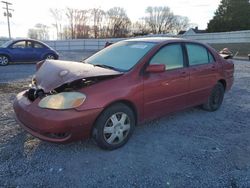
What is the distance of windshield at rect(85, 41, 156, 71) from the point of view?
4.27 meters

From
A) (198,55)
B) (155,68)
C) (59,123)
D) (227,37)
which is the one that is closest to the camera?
(59,123)

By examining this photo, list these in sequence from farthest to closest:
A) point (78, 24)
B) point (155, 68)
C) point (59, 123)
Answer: point (78, 24) → point (155, 68) → point (59, 123)

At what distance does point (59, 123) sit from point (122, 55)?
1734 millimetres

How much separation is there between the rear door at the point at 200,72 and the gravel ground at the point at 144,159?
21.8 inches

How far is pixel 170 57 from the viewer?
4.71 meters

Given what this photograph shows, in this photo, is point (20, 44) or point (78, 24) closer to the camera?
point (20, 44)

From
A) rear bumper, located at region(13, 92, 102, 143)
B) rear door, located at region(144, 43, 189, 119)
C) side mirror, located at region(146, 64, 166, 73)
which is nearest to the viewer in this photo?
rear bumper, located at region(13, 92, 102, 143)

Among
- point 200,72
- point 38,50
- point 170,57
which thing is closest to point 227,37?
point 38,50

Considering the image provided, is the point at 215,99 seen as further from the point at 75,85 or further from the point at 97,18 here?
the point at 97,18

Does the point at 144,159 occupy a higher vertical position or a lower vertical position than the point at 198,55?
lower

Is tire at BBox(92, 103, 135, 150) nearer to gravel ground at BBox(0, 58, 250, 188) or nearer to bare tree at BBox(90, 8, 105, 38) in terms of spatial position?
Answer: gravel ground at BBox(0, 58, 250, 188)

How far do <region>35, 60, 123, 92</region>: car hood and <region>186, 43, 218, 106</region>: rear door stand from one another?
173cm

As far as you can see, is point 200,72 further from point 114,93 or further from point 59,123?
point 59,123

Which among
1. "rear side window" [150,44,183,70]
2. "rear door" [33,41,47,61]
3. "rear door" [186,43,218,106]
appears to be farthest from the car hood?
"rear door" [33,41,47,61]
